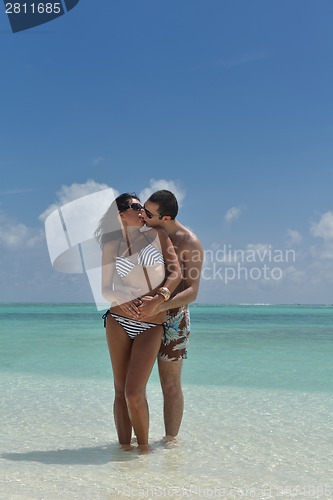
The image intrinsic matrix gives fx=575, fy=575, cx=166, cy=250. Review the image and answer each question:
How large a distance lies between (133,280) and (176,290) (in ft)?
1.40

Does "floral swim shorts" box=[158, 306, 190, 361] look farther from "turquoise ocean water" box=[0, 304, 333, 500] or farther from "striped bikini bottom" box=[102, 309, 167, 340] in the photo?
"turquoise ocean water" box=[0, 304, 333, 500]

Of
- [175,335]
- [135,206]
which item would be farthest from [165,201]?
[175,335]

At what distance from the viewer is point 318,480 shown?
4.09 metres

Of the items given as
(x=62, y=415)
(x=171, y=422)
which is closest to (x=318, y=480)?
(x=171, y=422)

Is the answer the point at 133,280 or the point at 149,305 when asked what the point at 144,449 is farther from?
the point at 133,280

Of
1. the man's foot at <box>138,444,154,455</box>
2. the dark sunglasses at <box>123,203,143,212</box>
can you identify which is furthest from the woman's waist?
the man's foot at <box>138,444,154,455</box>

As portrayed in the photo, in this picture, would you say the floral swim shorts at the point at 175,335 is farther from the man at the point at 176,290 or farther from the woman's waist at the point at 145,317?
the woman's waist at the point at 145,317

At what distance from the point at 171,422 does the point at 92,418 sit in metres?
1.61

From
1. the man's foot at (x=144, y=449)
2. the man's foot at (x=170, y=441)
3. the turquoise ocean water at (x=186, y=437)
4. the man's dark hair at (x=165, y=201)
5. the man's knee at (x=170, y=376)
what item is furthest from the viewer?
the man's foot at (x=170, y=441)

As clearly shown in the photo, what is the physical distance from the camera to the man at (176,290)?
4.30m

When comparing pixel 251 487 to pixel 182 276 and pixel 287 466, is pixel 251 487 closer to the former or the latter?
pixel 287 466

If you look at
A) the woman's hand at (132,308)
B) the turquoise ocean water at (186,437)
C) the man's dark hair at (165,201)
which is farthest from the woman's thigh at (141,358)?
the man's dark hair at (165,201)

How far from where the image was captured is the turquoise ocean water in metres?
3.80

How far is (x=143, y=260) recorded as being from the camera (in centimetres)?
427
